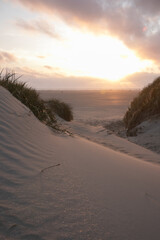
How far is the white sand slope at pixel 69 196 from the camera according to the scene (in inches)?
40.2

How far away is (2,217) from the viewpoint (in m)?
1.02

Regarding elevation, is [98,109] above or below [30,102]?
above

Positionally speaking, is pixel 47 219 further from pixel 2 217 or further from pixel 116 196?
pixel 116 196

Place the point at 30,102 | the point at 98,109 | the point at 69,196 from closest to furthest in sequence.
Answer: the point at 69,196 → the point at 30,102 → the point at 98,109

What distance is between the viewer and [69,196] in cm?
132

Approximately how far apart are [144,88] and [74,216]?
7.73m

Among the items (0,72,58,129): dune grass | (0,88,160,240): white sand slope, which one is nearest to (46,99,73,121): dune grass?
(0,72,58,129): dune grass

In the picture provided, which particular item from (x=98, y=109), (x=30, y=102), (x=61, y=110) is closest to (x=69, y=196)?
(x=30, y=102)

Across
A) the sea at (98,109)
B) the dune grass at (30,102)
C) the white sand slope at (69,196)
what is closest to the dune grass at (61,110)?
the sea at (98,109)

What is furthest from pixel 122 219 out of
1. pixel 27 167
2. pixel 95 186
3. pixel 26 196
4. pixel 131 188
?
pixel 27 167

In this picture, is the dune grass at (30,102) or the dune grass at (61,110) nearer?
the dune grass at (30,102)

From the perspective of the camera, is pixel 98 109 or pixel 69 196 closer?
pixel 69 196

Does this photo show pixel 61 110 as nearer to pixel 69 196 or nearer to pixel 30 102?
pixel 30 102

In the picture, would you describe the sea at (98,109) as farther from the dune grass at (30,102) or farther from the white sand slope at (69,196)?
the white sand slope at (69,196)
